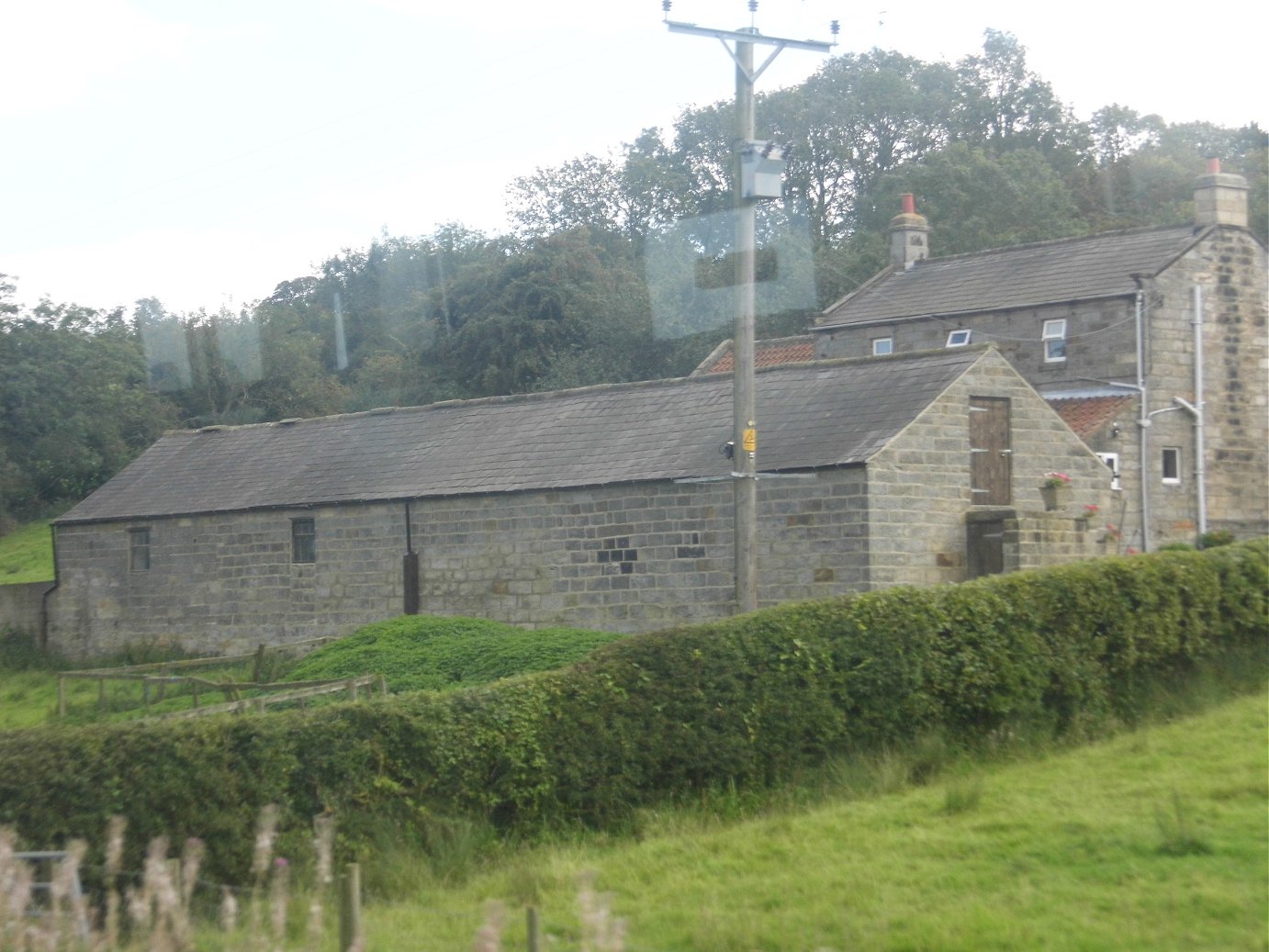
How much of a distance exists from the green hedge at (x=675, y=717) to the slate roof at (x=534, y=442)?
24.5 ft

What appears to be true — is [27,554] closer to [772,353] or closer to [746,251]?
[772,353]

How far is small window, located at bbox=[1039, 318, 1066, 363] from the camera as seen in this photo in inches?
1459

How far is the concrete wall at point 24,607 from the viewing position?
3394cm

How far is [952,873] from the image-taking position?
31.2 ft

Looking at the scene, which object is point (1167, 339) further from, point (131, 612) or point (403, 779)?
point (403, 779)

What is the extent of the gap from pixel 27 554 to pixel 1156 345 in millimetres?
32328

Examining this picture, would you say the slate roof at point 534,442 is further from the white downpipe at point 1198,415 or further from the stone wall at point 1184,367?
the white downpipe at point 1198,415

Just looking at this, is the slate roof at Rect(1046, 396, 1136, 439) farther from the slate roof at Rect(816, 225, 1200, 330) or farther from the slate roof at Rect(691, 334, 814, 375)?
the slate roof at Rect(691, 334, 814, 375)

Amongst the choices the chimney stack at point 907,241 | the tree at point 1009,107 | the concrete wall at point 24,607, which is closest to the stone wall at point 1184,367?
the chimney stack at point 907,241

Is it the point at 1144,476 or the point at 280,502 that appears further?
the point at 1144,476

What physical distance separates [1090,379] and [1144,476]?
2.89 meters

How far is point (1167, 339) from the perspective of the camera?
3588 cm

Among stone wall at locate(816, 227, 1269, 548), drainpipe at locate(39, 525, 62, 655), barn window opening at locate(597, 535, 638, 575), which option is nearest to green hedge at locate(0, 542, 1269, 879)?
barn window opening at locate(597, 535, 638, 575)

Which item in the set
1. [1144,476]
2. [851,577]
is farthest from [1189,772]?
[1144,476]
